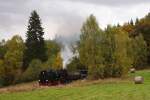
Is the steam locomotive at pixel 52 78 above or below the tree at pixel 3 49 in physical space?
below

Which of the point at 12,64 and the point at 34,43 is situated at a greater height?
the point at 34,43

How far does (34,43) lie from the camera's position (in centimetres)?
11681

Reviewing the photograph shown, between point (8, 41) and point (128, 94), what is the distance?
93.0 meters

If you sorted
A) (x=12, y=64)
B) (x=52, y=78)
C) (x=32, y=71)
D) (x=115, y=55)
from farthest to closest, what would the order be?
(x=12, y=64) → (x=32, y=71) → (x=115, y=55) → (x=52, y=78)

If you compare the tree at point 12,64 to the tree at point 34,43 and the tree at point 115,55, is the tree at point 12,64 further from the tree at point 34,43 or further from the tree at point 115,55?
the tree at point 115,55

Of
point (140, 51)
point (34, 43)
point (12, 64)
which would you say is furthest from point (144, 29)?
point (12, 64)

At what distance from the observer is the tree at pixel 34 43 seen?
115 m

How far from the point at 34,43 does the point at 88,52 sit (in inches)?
2013

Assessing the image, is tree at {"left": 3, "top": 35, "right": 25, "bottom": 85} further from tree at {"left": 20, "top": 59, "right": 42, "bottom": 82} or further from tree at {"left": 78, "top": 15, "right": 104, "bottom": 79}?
tree at {"left": 78, "top": 15, "right": 104, "bottom": 79}

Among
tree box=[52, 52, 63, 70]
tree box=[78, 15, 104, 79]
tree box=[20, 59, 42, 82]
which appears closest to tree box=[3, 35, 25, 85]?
tree box=[20, 59, 42, 82]

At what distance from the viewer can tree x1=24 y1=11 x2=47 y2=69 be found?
115m

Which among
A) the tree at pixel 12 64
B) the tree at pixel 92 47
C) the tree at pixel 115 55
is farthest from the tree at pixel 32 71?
the tree at pixel 115 55

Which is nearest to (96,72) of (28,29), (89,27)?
(89,27)

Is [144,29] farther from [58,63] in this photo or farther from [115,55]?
[115,55]
